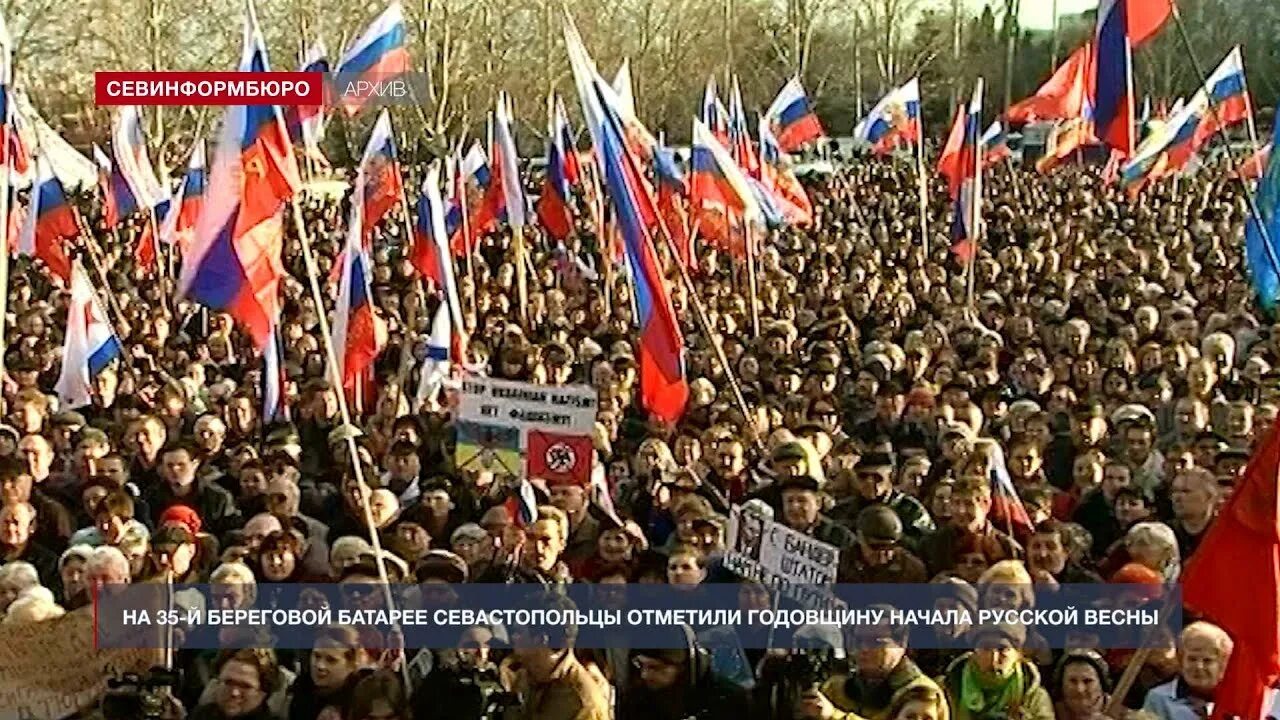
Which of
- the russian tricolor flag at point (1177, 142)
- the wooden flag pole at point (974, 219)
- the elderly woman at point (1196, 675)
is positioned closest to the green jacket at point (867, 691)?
the elderly woman at point (1196, 675)

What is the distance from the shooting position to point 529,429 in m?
6.89

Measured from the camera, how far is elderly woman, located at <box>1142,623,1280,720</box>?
478 centimetres

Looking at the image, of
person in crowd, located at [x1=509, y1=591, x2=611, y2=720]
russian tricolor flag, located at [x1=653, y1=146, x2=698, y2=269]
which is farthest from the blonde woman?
russian tricolor flag, located at [x1=653, y1=146, x2=698, y2=269]

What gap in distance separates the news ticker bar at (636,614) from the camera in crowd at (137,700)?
Result: 0.40 meters

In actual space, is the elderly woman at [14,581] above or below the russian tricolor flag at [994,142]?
below

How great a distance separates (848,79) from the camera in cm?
5478

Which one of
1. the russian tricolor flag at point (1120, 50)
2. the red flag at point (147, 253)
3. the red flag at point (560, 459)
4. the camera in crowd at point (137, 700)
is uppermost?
the russian tricolor flag at point (1120, 50)

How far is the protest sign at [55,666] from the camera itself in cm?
538

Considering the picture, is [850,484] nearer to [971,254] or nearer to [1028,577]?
[1028,577]

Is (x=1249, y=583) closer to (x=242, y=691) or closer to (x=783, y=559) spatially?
(x=783, y=559)

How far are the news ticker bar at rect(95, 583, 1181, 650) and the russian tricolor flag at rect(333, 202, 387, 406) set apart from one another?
4211 millimetres

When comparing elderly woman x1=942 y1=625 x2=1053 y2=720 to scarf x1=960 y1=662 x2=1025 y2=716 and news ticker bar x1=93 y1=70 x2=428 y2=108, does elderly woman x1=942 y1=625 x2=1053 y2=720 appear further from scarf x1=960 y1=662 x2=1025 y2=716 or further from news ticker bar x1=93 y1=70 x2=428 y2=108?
news ticker bar x1=93 y1=70 x2=428 y2=108

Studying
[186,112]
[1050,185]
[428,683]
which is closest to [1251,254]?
[428,683]

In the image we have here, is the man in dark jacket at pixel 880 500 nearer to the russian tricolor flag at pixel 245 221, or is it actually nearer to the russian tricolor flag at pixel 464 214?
the russian tricolor flag at pixel 245 221
